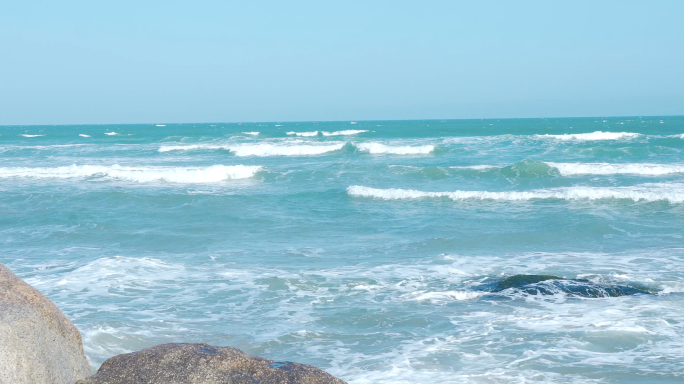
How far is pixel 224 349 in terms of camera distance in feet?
12.5

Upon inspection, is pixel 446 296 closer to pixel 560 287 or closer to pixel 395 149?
pixel 560 287

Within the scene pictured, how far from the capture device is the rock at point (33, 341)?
3.36m

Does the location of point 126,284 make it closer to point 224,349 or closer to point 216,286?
point 216,286

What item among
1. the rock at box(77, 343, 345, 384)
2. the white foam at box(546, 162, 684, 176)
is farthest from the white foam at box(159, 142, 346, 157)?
the rock at box(77, 343, 345, 384)

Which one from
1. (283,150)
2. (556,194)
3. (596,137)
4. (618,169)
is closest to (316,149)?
(283,150)

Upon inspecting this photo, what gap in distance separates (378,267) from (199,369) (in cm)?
574

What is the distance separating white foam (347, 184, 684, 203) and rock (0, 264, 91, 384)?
13.2 metres

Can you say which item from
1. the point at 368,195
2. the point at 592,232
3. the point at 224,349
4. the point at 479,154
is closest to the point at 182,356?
the point at 224,349

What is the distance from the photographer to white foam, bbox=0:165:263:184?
21.5m

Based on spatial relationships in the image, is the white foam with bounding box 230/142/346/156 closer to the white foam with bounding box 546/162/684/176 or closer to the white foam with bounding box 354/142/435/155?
the white foam with bounding box 354/142/435/155

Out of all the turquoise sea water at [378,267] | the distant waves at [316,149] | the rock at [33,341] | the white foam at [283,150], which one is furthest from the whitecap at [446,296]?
the white foam at [283,150]

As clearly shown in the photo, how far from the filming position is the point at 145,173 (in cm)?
2239

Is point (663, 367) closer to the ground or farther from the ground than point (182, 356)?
closer to the ground

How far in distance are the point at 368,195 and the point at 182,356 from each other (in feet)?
43.8
